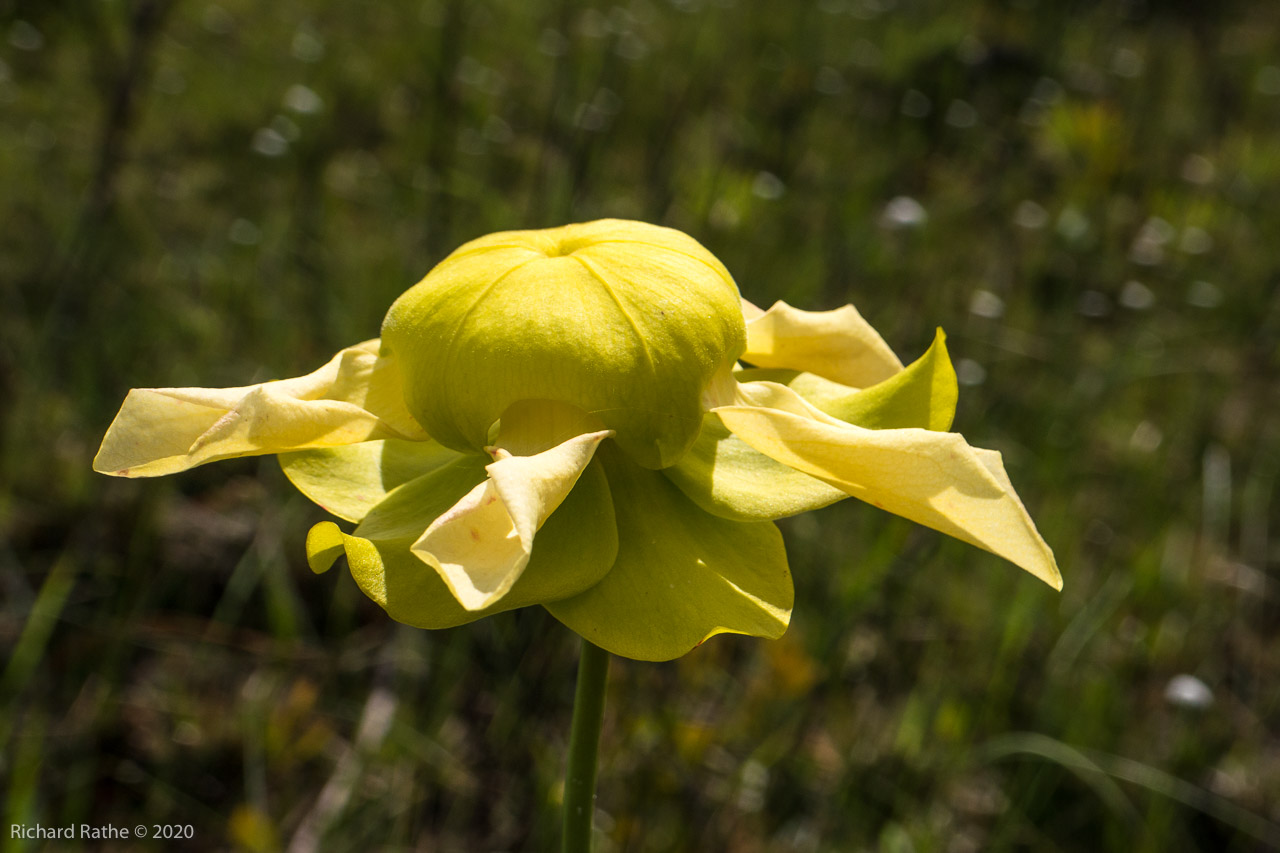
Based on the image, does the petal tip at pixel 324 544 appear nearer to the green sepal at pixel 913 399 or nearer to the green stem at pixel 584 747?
the green stem at pixel 584 747

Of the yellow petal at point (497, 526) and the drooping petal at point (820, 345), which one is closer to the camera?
the yellow petal at point (497, 526)

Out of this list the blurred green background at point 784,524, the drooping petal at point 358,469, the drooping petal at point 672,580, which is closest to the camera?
the drooping petal at point 672,580

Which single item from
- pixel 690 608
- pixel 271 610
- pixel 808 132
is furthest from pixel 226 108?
pixel 690 608

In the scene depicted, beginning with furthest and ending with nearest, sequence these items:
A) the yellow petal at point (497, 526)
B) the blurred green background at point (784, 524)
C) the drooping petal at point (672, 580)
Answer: the blurred green background at point (784, 524) → the drooping petal at point (672, 580) → the yellow petal at point (497, 526)

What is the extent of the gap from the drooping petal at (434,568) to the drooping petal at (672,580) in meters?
0.02

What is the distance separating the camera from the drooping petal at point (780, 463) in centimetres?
71

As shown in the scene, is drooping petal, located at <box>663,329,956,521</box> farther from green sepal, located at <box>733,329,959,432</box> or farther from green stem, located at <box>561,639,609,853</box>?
green stem, located at <box>561,639,609,853</box>

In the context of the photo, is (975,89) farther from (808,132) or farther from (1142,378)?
(1142,378)

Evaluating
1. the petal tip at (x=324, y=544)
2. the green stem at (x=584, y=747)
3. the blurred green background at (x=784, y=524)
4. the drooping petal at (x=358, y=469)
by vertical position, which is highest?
the petal tip at (x=324, y=544)

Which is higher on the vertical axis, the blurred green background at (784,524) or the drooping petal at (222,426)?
the drooping petal at (222,426)

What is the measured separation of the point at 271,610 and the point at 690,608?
5.00 feet

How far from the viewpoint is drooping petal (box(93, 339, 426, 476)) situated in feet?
2.11

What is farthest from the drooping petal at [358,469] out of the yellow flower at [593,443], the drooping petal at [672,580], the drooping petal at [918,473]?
the drooping petal at [918,473]

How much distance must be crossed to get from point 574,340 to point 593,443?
2.9 inches
